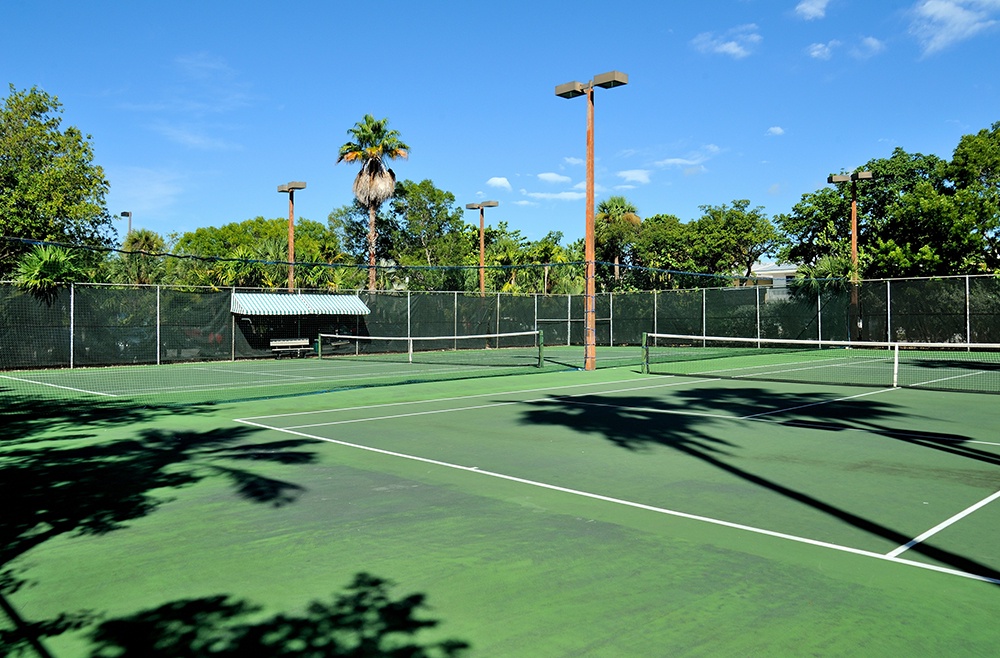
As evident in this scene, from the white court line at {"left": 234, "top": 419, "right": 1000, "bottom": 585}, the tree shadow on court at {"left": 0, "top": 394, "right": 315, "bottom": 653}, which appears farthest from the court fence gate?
the white court line at {"left": 234, "top": 419, "right": 1000, "bottom": 585}

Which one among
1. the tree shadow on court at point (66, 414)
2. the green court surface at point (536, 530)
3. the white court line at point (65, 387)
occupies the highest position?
the white court line at point (65, 387)

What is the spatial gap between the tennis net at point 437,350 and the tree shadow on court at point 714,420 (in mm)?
9656

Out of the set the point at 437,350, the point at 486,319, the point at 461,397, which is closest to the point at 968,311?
the point at 486,319

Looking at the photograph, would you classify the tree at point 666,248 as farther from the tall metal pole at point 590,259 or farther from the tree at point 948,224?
the tall metal pole at point 590,259

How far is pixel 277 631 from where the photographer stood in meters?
3.65

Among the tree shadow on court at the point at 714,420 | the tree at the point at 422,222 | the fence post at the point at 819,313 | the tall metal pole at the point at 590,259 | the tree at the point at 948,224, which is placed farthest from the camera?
the tree at the point at 422,222

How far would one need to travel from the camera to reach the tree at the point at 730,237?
55.8 metres

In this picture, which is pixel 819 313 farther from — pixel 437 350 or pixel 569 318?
pixel 437 350

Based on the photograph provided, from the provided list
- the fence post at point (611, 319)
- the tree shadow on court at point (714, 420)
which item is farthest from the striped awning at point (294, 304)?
the tree shadow on court at point (714, 420)

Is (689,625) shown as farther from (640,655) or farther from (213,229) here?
(213,229)

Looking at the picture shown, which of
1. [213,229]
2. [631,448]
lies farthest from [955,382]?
[213,229]

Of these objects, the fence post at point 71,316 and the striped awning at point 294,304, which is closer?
the fence post at point 71,316

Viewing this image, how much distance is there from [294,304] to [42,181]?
13.4 m

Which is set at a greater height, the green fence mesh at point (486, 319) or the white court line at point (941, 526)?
the green fence mesh at point (486, 319)
